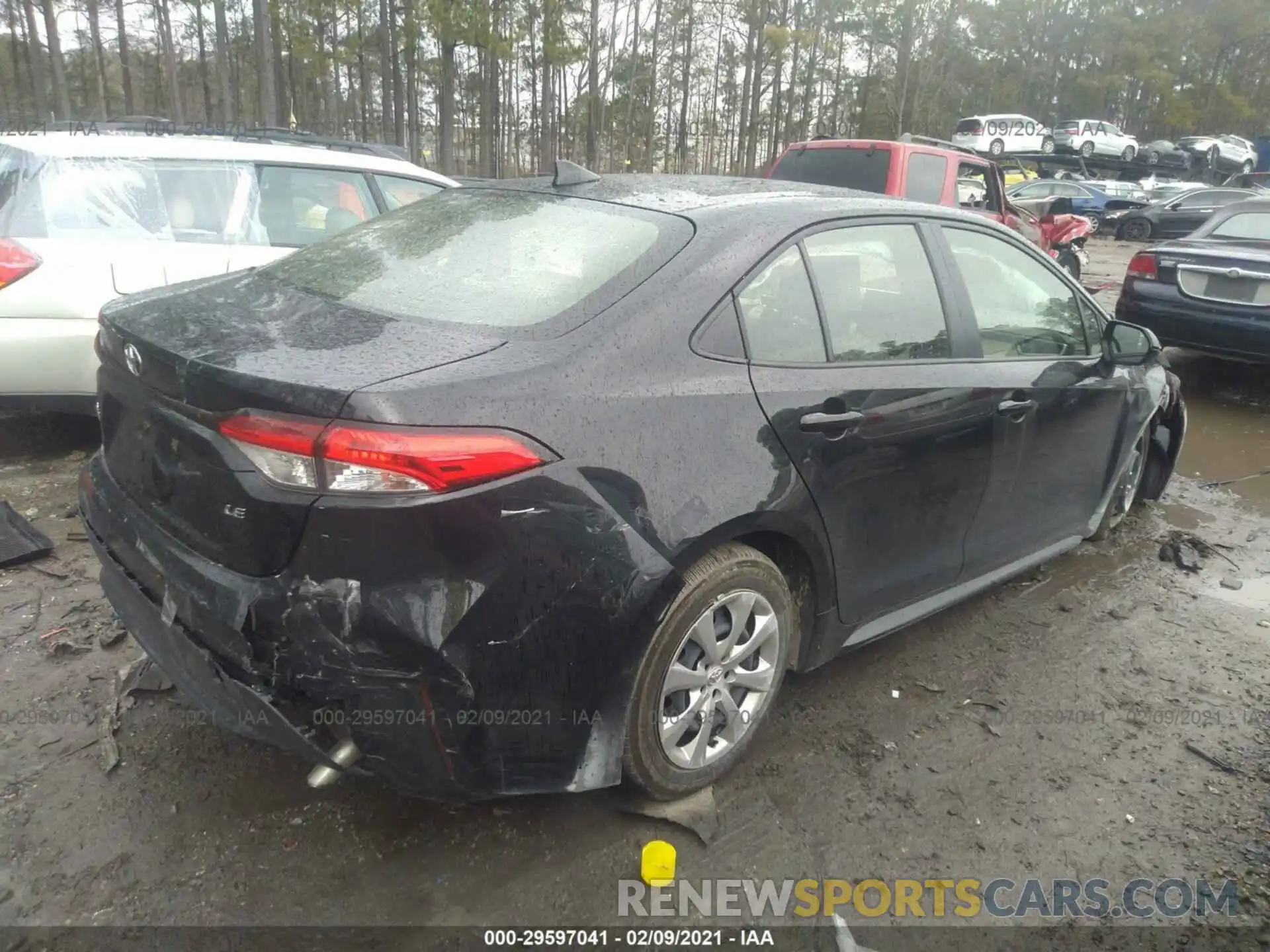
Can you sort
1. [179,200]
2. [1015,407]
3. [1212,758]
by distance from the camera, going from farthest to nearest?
[179,200] < [1015,407] < [1212,758]

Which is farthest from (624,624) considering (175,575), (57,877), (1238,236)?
(1238,236)

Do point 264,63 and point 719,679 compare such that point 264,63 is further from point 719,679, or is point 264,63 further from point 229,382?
point 719,679

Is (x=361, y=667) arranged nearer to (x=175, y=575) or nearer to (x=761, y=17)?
(x=175, y=575)

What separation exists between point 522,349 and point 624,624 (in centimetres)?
68

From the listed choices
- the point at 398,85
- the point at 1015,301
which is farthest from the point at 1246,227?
the point at 398,85

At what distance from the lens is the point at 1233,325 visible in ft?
22.7

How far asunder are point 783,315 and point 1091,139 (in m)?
37.7

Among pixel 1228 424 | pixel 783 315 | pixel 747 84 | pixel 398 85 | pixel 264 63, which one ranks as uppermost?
pixel 747 84

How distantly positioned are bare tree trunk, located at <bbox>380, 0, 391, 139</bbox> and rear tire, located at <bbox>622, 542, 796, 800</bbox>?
21392mm

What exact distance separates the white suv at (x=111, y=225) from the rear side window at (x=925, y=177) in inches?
217

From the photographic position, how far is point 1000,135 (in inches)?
1262

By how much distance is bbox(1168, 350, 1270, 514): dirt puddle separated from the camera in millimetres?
5766

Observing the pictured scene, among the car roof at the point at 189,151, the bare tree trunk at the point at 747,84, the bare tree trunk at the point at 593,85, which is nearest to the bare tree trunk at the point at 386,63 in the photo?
the bare tree trunk at the point at 593,85

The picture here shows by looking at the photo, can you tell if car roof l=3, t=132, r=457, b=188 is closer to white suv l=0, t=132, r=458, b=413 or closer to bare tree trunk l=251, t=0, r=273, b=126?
white suv l=0, t=132, r=458, b=413
